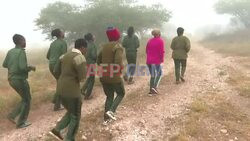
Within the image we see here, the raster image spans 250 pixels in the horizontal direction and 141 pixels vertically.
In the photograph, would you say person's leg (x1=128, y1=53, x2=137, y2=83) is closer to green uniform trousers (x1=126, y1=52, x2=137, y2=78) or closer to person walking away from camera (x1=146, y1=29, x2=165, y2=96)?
green uniform trousers (x1=126, y1=52, x2=137, y2=78)

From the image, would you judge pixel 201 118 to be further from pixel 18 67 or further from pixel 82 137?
pixel 18 67

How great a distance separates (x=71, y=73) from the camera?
19.2 feet

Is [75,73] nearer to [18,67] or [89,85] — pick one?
[18,67]

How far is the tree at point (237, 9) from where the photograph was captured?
37.2 m

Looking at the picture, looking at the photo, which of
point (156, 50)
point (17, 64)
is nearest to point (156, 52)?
point (156, 50)

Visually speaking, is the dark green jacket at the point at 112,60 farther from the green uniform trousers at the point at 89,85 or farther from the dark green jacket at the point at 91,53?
the green uniform trousers at the point at 89,85

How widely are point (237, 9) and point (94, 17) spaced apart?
22.6 metres

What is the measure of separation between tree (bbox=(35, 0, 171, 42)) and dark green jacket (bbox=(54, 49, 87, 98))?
18.4 m

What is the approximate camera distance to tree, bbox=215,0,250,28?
37.2m

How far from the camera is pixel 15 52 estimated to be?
23.8 feet

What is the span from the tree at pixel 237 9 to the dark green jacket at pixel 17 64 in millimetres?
35509

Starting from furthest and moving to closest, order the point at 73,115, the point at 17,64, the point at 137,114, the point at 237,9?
1. the point at 237,9
2. the point at 137,114
3. the point at 17,64
4. the point at 73,115

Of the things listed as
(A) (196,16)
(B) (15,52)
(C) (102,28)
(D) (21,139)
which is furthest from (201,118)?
(A) (196,16)

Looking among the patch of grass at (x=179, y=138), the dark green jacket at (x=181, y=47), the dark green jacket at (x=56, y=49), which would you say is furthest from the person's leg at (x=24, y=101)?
the dark green jacket at (x=181, y=47)
